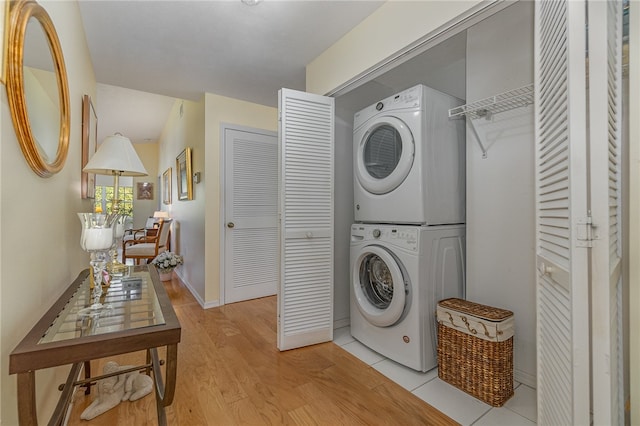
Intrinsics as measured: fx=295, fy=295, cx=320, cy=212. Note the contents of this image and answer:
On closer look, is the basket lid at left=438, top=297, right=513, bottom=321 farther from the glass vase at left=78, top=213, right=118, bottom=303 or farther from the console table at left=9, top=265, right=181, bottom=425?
the glass vase at left=78, top=213, right=118, bottom=303

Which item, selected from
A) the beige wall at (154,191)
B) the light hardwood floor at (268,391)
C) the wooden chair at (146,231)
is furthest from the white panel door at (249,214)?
the beige wall at (154,191)

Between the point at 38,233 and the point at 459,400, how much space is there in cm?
210

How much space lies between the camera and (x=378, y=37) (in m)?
1.85

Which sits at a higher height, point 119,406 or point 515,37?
point 515,37

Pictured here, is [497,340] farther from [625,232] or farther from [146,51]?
[146,51]

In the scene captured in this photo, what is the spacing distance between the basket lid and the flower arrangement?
3.65 m

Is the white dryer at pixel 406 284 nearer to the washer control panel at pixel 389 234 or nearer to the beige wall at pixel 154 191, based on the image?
the washer control panel at pixel 389 234

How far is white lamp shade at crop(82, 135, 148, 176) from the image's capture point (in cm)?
161

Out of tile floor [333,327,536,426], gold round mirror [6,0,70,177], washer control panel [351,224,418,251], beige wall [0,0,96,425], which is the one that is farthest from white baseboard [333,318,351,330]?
gold round mirror [6,0,70,177]

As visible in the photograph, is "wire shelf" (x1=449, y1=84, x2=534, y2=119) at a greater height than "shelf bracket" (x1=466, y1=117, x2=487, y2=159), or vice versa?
"wire shelf" (x1=449, y1=84, x2=534, y2=119)

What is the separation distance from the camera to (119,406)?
1.56 metres

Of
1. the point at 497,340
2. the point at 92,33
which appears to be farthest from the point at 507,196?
the point at 92,33

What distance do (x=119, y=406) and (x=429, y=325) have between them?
180 cm

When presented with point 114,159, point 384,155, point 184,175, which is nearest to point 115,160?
point 114,159
